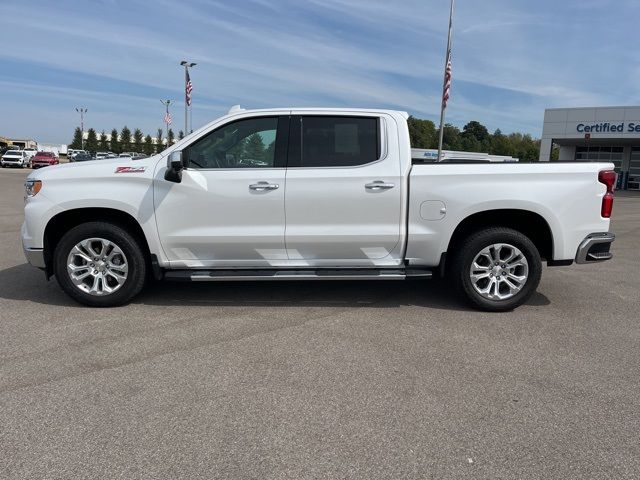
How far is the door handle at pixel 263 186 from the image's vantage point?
5.00 m

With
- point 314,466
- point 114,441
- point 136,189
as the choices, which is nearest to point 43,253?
point 136,189

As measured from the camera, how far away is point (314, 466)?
2.65 m

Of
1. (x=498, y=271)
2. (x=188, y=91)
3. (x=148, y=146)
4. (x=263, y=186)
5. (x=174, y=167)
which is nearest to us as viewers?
(x=174, y=167)

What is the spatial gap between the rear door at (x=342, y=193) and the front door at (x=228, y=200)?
153 mm

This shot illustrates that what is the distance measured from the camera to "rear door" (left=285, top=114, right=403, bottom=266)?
5.04 metres

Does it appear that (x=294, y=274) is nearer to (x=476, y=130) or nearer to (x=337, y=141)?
(x=337, y=141)

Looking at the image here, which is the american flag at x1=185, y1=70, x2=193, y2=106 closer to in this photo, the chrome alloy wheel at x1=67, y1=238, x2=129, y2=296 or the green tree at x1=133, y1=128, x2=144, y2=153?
the chrome alloy wheel at x1=67, y1=238, x2=129, y2=296

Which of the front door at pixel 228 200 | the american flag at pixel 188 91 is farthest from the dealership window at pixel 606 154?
the front door at pixel 228 200

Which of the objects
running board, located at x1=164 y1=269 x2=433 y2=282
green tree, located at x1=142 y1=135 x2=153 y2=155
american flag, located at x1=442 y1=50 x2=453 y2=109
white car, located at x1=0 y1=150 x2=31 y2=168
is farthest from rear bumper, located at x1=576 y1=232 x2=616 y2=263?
green tree, located at x1=142 y1=135 x2=153 y2=155

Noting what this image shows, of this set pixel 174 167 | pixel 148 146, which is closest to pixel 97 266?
pixel 174 167

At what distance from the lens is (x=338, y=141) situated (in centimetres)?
521

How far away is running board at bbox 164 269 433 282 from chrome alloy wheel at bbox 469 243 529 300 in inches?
20.3

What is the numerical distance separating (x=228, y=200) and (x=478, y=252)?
2521 mm

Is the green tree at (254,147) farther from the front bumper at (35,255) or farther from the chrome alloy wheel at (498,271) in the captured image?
the chrome alloy wheel at (498,271)
